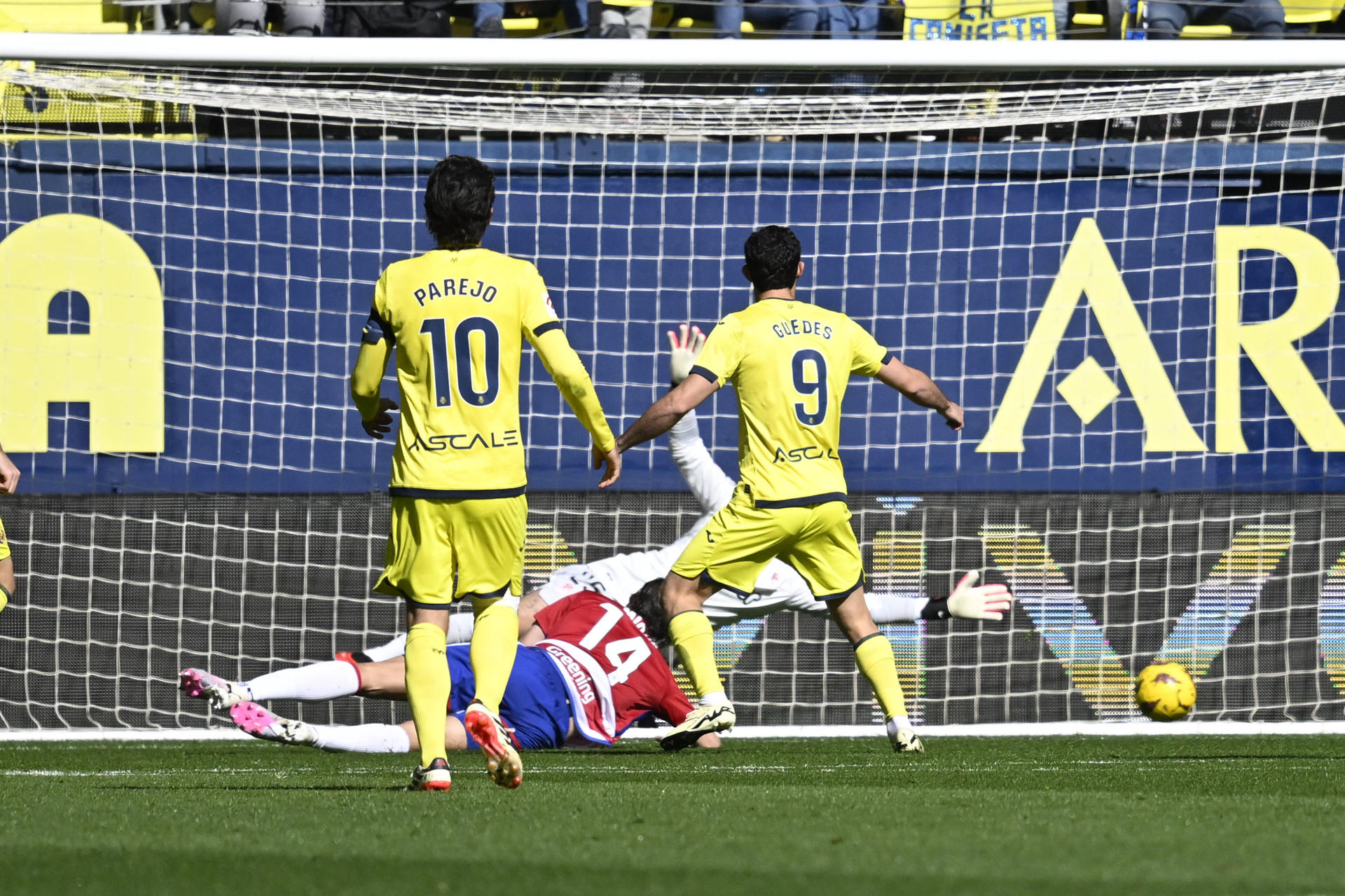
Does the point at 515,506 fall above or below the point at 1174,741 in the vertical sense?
above

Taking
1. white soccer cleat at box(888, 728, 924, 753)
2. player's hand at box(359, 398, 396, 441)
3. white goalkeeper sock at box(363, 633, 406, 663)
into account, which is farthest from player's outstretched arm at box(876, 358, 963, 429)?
white goalkeeper sock at box(363, 633, 406, 663)

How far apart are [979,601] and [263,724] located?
2699 mm

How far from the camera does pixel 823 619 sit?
25.0 ft

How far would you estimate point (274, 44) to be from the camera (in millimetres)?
6520

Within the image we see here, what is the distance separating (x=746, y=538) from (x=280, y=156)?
4.28 metres

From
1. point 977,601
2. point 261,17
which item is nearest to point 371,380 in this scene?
point 977,601

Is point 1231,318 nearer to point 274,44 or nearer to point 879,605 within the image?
point 879,605

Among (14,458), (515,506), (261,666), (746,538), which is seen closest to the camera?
(515,506)

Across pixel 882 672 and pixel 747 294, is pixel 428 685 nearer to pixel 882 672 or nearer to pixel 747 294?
pixel 882 672

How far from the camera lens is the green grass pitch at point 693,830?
104 inches

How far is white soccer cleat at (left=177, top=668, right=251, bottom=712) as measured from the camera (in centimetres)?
542

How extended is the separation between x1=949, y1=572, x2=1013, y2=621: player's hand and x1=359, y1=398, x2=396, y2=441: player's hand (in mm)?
2672

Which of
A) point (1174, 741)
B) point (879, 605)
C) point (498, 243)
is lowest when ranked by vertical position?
point (1174, 741)

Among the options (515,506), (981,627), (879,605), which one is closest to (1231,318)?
(981,627)
